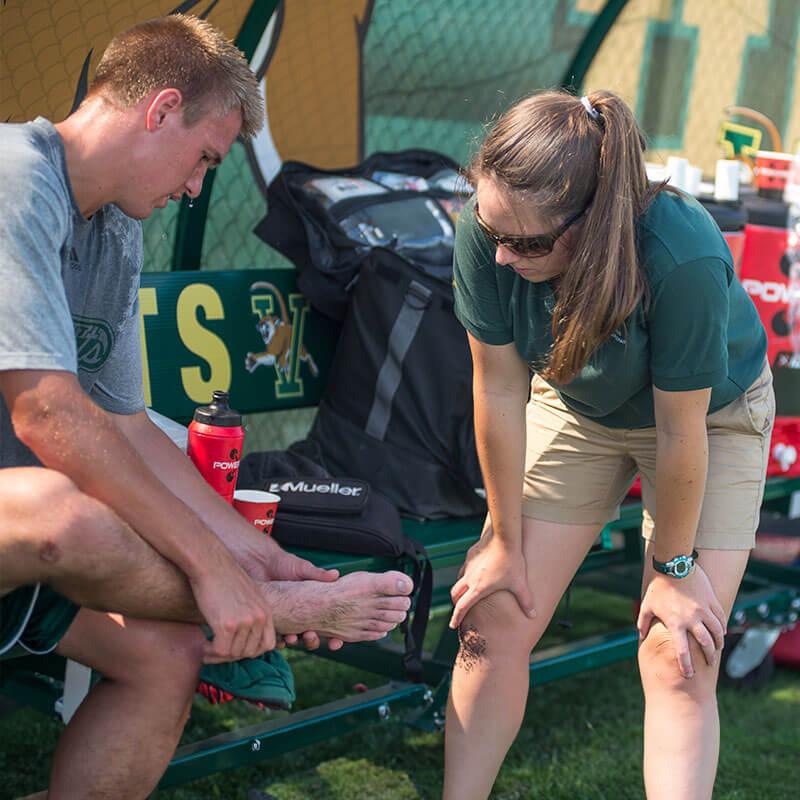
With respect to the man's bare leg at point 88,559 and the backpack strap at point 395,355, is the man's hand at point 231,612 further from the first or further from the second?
the backpack strap at point 395,355

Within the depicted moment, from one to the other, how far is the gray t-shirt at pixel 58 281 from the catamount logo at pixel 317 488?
1.78 ft

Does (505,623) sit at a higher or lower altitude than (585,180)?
lower

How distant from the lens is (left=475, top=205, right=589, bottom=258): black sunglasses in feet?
7.45

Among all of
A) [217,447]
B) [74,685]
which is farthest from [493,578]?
[74,685]

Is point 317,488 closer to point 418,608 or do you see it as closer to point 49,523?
point 418,608

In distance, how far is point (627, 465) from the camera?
2.77 m

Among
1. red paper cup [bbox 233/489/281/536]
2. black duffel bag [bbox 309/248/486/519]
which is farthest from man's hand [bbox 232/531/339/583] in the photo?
black duffel bag [bbox 309/248/486/519]

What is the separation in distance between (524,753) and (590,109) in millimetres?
1894

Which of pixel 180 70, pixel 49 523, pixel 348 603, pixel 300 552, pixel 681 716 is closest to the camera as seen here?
pixel 49 523

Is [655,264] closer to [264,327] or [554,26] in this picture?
[264,327]

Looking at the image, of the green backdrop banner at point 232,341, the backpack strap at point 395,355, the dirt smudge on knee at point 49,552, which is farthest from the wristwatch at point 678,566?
the green backdrop banner at point 232,341

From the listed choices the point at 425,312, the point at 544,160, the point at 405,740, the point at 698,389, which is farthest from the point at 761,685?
the point at 544,160

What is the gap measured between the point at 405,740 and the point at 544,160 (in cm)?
191

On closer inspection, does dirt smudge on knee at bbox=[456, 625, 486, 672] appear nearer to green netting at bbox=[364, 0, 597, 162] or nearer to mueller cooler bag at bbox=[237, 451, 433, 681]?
mueller cooler bag at bbox=[237, 451, 433, 681]
